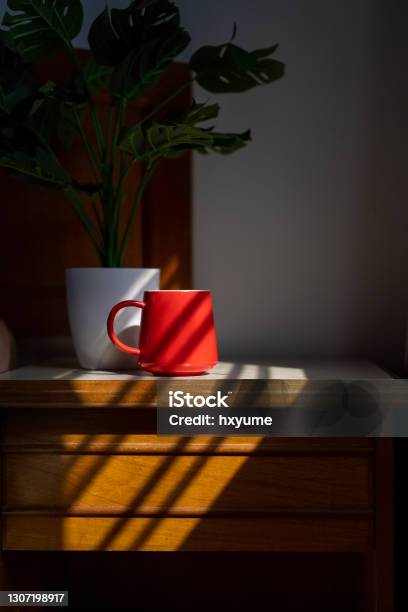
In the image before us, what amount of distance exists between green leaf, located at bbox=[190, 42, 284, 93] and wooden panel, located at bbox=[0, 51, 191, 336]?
0.56ft

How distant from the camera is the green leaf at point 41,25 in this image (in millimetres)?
1060

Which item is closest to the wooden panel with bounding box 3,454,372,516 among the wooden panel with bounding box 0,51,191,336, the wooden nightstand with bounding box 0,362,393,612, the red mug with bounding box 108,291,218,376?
the wooden nightstand with bounding box 0,362,393,612

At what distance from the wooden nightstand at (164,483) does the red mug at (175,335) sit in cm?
5

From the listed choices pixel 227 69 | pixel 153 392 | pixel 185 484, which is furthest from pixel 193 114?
pixel 185 484

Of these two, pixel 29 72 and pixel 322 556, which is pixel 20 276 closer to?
pixel 29 72

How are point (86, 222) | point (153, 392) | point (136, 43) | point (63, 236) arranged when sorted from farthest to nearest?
point (63, 236) < point (86, 222) < point (136, 43) < point (153, 392)

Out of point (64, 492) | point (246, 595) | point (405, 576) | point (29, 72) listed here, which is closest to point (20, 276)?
point (29, 72)

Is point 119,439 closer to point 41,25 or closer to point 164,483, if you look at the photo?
point 164,483

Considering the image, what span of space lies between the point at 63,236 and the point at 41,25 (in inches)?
17.0

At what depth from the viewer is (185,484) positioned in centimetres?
95

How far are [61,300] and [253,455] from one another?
24.6 inches

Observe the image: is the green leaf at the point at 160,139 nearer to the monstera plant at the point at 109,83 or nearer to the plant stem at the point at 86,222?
the monstera plant at the point at 109,83

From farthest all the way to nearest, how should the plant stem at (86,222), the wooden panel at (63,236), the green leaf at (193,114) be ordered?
the wooden panel at (63,236) → the plant stem at (86,222) → the green leaf at (193,114)

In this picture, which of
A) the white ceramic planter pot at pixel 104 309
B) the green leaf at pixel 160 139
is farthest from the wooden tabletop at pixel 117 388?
the green leaf at pixel 160 139
